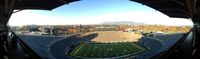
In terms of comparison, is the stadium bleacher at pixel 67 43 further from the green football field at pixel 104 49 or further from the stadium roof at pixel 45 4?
the stadium roof at pixel 45 4

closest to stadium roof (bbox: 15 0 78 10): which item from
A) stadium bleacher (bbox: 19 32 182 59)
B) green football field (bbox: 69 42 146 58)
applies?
stadium bleacher (bbox: 19 32 182 59)

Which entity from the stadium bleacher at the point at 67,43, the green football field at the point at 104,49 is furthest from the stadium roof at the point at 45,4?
the green football field at the point at 104,49

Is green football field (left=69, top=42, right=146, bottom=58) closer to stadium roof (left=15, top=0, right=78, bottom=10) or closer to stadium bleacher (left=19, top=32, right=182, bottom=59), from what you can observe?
stadium bleacher (left=19, top=32, right=182, bottom=59)

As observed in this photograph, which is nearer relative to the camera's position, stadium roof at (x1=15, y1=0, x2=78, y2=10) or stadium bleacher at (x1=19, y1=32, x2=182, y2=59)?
stadium bleacher at (x1=19, y1=32, x2=182, y2=59)

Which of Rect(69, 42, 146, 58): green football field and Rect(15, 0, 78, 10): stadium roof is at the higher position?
Rect(15, 0, 78, 10): stadium roof

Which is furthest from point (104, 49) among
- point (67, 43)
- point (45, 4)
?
point (45, 4)

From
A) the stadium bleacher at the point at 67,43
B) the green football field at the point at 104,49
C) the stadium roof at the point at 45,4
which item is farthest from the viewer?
the stadium roof at the point at 45,4

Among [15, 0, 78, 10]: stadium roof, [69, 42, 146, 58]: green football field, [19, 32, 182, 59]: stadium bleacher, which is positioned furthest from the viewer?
[15, 0, 78, 10]: stadium roof

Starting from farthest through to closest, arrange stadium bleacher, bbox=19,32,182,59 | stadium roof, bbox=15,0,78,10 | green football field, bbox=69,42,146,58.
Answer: stadium roof, bbox=15,0,78,10
green football field, bbox=69,42,146,58
stadium bleacher, bbox=19,32,182,59

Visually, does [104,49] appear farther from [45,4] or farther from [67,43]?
[45,4]

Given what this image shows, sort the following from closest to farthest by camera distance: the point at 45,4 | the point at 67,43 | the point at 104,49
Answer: the point at 67,43 → the point at 104,49 → the point at 45,4
